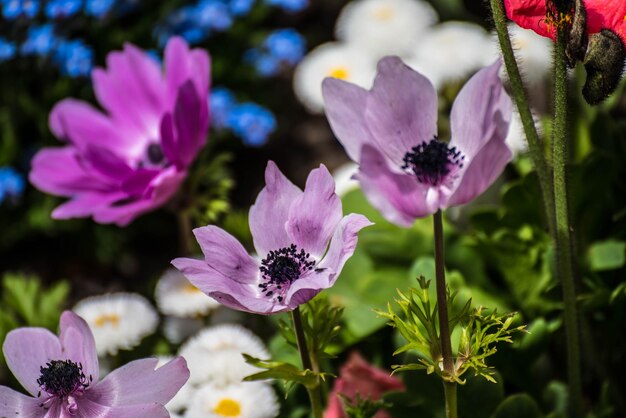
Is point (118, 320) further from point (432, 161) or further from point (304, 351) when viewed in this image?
point (432, 161)

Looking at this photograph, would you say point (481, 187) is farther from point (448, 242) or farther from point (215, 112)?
point (215, 112)

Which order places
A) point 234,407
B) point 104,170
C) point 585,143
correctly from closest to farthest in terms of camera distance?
1. point 234,407
2. point 104,170
3. point 585,143

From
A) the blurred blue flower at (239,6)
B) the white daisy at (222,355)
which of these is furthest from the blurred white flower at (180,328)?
the blurred blue flower at (239,6)

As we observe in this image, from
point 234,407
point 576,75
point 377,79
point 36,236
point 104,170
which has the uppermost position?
point 576,75

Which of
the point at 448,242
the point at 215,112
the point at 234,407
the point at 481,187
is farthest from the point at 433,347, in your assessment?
the point at 215,112

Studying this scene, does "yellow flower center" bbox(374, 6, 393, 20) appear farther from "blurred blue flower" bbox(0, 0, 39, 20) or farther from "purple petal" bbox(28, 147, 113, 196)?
"purple petal" bbox(28, 147, 113, 196)

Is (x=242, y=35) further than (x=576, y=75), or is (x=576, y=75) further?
(x=242, y=35)

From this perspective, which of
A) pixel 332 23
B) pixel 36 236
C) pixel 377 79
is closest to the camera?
pixel 377 79

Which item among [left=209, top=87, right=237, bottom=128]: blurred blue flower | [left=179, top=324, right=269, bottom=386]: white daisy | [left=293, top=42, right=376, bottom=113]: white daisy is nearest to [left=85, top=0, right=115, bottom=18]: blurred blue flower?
[left=209, top=87, right=237, bottom=128]: blurred blue flower
